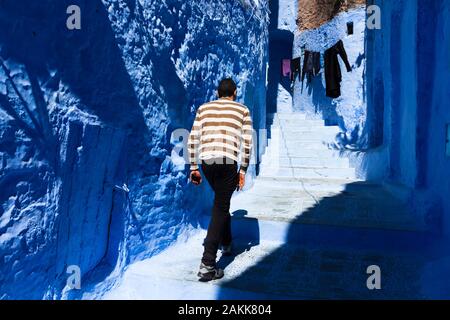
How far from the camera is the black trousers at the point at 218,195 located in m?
2.41

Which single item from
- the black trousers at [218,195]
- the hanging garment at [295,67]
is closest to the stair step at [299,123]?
the hanging garment at [295,67]

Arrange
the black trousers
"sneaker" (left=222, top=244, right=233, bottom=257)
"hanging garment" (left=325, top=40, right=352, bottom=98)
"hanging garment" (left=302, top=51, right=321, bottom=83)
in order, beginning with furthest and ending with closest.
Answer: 1. "hanging garment" (left=302, top=51, right=321, bottom=83)
2. "hanging garment" (left=325, top=40, right=352, bottom=98)
3. "sneaker" (left=222, top=244, right=233, bottom=257)
4. the black trousers

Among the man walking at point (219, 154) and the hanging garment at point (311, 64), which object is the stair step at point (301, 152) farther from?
the man walking at point (219, 154)

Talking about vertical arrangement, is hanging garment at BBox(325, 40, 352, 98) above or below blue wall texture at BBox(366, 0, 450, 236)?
above

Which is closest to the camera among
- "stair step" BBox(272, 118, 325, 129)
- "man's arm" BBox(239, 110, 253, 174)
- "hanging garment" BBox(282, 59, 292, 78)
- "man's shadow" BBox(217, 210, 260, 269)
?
"man's arm" BBox(239, 110, 253, 174)

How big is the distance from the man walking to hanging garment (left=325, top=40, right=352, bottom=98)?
6487mm

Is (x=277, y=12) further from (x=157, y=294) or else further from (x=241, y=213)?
(x=157, y=294)

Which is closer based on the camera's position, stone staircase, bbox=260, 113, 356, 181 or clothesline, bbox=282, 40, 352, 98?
stone staircase, bbox=260, 113, 356, 181

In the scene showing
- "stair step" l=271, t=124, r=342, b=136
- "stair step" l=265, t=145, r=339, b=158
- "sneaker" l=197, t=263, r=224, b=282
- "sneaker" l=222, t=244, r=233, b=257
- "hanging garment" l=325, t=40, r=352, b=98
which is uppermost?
"hanging garment" l=325, t=40, r=352, b=98

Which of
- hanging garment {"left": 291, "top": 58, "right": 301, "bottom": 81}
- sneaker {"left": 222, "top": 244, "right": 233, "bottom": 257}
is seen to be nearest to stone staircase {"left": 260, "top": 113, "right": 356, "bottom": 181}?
hanging garment {"left": 291, "top": 58, "right": 301, "bottom": 81}

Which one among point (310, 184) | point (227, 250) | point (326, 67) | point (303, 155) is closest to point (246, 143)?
point (227, 250)

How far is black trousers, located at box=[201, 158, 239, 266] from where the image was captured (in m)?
2.41

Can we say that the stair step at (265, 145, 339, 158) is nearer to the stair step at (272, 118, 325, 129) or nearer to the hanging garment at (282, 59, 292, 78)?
the stair step at (272, 118, 325, 129)

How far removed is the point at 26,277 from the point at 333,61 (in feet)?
28.0
